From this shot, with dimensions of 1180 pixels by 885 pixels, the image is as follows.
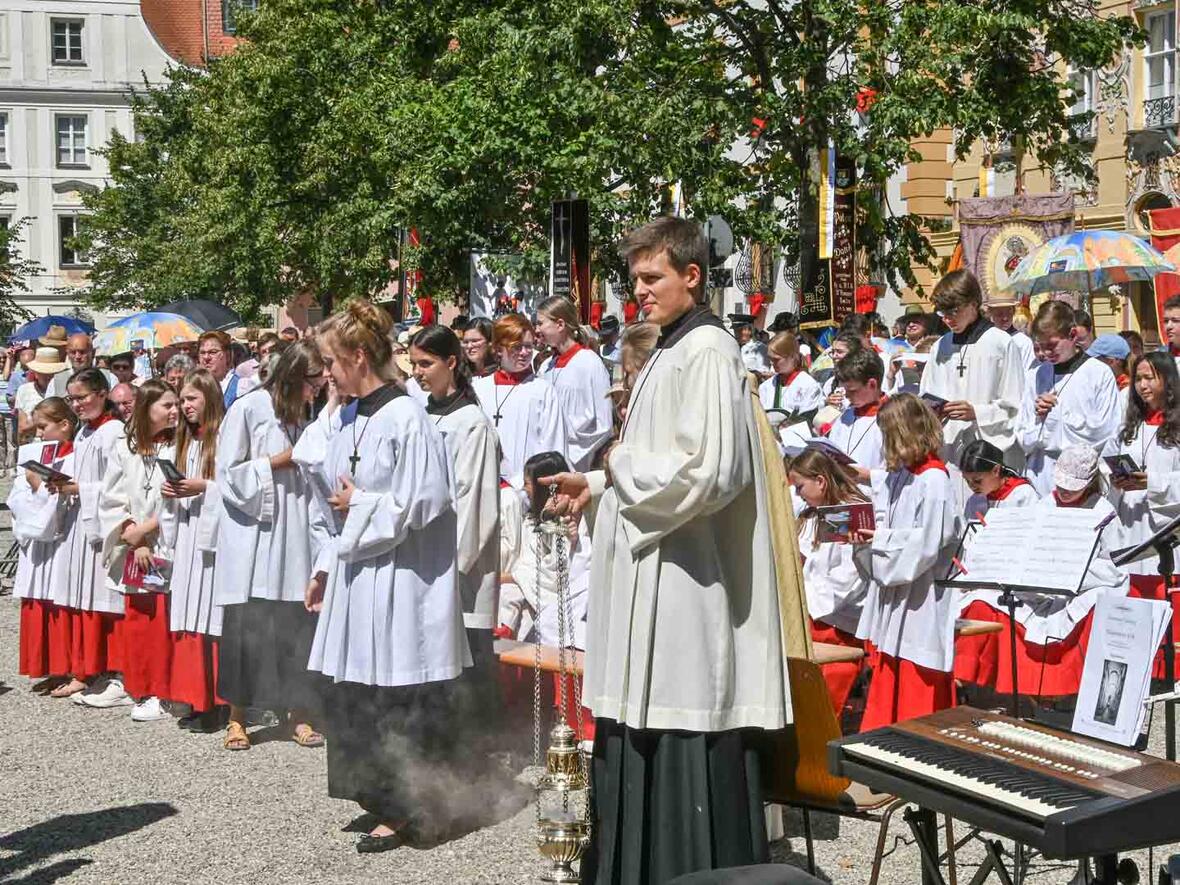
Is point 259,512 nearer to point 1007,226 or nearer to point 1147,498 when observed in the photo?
point 1147,498

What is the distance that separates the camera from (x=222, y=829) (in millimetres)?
6965

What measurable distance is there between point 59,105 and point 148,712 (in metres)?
70.4

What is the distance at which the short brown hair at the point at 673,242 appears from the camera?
495cm

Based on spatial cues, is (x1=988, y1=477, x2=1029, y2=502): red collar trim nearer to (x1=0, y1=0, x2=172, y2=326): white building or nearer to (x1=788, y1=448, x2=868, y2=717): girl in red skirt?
(x1=788, y1=448, x2=868, y2=717): girl in red skirt

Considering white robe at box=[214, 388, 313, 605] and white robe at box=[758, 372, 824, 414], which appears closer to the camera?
white robe at box=[214, 388, 313, 605]

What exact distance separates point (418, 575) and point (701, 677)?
2.03 meters

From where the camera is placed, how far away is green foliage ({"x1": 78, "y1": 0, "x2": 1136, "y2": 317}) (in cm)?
1761

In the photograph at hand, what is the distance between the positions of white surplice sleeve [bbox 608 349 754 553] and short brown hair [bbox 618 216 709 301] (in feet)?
0.90

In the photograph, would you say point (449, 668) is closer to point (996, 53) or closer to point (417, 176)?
point (996, 53)

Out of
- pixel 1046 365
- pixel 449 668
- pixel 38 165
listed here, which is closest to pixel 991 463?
pixel 1046 365

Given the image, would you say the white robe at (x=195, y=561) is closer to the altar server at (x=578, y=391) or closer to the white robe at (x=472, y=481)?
the white robe at (x=472, y=481)

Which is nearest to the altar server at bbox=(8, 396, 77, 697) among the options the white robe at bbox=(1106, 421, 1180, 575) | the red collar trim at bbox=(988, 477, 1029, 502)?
the red collar trim at bbox=(988, 477, 1029, 502)

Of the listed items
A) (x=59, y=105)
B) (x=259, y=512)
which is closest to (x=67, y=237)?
(x=59, y=105)

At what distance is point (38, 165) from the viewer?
75.0 m
